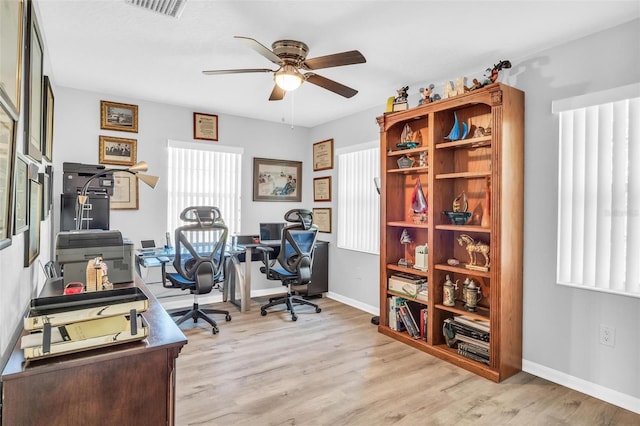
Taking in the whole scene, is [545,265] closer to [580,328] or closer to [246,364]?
[580,328]

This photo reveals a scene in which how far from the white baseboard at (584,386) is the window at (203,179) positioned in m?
3.61

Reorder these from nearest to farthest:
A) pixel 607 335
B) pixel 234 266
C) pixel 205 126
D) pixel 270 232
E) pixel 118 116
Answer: pixel 607 335, pixel 118 116, pixel 234 266, pixel 205 126, pixel 270 232

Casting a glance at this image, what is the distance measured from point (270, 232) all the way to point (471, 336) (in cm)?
282

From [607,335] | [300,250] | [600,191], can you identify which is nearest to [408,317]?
[300,250]

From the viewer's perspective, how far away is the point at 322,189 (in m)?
5.16

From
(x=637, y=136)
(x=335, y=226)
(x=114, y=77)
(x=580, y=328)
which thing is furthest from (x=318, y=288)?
(x=637, y=136)

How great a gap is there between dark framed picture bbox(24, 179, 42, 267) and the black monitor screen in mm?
2990

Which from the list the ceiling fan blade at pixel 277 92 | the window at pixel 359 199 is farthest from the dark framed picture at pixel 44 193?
the window at pixel 359 199

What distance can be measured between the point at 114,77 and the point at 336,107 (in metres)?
2.33

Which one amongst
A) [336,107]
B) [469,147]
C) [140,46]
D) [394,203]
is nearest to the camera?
[140,46]

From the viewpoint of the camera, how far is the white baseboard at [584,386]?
2296mm

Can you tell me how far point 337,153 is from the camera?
488cm

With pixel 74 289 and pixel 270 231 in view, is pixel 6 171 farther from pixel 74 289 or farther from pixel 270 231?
pixel 270 231

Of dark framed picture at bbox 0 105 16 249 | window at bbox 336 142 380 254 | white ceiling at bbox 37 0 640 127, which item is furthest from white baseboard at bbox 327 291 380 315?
dark framed picture at bbox 0 105 16 249
